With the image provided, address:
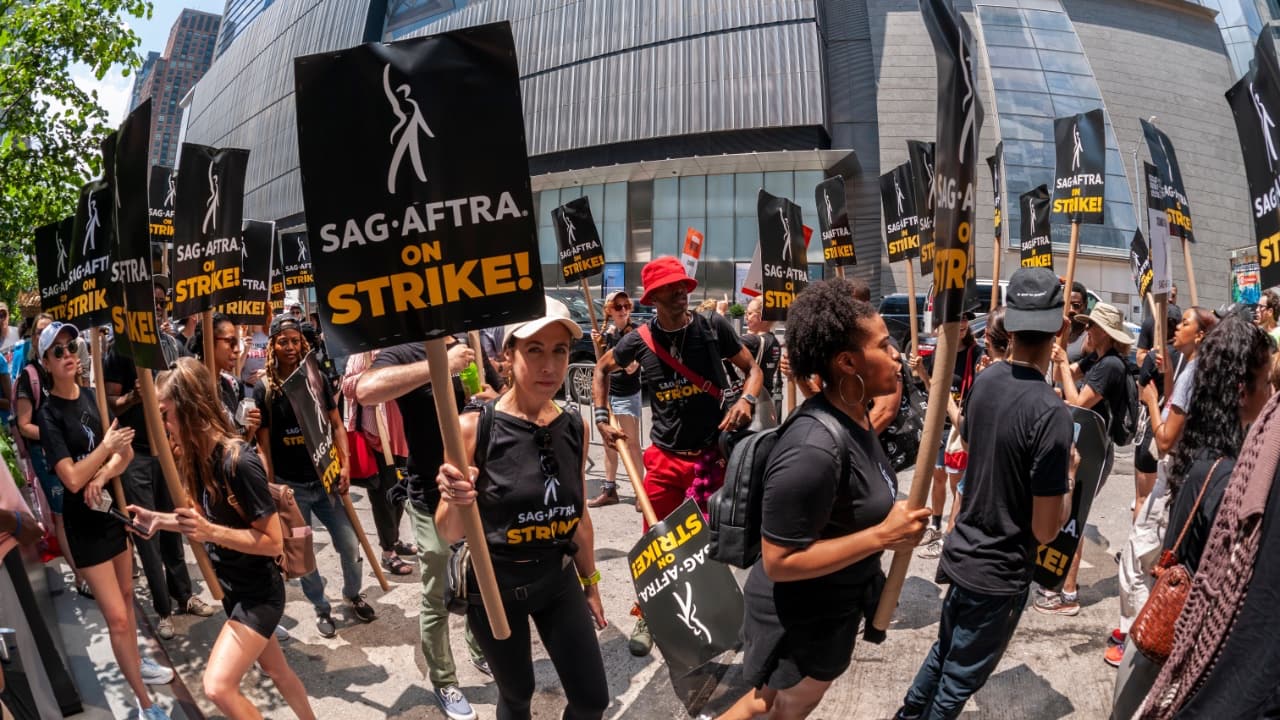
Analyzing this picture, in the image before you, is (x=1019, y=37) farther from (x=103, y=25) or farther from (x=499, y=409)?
(x=499, y=409)

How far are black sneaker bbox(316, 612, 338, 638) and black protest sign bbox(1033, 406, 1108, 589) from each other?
3974mm

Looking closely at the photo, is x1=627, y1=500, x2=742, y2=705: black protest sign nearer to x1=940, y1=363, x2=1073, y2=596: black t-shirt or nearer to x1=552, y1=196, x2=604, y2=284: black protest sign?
x1=940, y1=363, x2=1073, y2=596: black t-shirt

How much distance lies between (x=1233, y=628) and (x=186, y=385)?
3.51 meters

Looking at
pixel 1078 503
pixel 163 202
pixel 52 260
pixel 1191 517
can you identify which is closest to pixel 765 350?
pixel 1078 503

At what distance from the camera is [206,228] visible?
5621 millimetres

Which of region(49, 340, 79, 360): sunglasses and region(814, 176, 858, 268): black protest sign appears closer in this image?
region(49, 340, 79, 360): sunglasses

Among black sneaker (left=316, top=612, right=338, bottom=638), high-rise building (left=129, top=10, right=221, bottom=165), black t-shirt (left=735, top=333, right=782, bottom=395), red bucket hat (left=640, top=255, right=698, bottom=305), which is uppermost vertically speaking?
high-rise building (left=129, top=10, right=221, bottom=165)

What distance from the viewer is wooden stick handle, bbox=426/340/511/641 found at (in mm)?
2324

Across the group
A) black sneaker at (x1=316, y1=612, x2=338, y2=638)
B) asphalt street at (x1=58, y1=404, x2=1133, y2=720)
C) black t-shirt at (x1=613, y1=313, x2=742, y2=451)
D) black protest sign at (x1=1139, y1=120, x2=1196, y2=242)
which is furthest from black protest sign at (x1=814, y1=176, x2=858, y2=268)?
black sneaker at (x1=316, y1=612, x2=338, y2=638)

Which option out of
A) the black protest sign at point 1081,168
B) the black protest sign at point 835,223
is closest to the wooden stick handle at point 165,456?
the black protest sign at point 835,223

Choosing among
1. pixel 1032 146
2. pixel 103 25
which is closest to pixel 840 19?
A: pixel 1032 146

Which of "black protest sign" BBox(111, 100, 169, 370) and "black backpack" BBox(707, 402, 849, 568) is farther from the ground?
"black protest sign" BBox(111, 100, 169, 370)

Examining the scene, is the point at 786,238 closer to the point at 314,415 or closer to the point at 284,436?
the point at 314,415

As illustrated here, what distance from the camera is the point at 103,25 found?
372 inches
